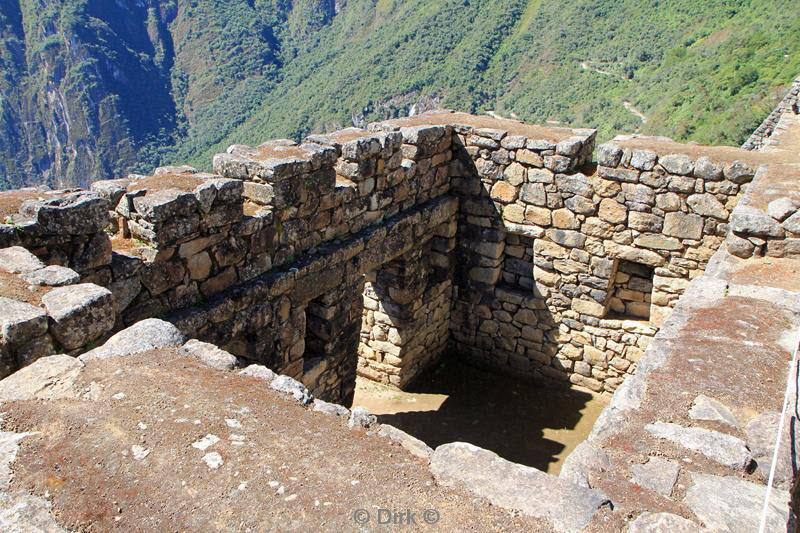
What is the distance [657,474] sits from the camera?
9.38 feet

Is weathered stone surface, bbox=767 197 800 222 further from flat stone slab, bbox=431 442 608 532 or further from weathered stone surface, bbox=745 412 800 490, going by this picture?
flat stone slab, bbox=431 442 608 532

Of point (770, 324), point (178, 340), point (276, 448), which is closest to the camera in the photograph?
point (276, 448)

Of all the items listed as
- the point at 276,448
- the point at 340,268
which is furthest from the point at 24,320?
the point at 340,268

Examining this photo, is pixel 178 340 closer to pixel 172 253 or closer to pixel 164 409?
pixel 164 409

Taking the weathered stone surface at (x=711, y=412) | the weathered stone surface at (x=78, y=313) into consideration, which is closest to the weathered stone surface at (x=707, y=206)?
the weathered stone surface at (x=711, y=412)

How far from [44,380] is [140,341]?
54 cm

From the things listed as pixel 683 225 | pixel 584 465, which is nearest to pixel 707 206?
pixel 683 225

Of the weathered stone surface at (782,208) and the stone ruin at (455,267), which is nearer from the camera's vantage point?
the stone ruin at (455,267)

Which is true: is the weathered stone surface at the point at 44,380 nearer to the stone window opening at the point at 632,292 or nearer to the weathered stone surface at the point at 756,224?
the weathered stone surface at the point at 756,224

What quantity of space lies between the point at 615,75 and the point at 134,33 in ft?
247

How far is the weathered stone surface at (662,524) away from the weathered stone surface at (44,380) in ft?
8.15

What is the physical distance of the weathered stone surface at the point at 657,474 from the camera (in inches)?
109

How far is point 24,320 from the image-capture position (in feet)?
10.5

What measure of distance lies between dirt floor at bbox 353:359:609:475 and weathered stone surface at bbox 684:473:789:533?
456 cm
